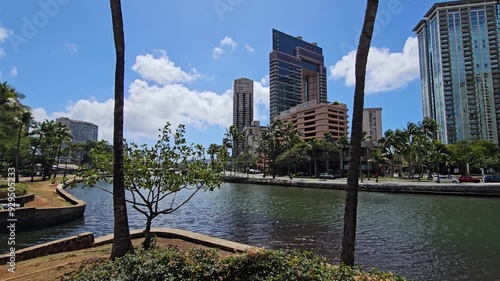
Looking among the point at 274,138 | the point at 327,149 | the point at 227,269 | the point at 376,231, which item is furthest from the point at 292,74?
the point at 227,269

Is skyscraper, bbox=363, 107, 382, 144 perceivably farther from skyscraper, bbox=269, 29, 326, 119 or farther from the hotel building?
the hotel building

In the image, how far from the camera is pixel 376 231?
1795cm

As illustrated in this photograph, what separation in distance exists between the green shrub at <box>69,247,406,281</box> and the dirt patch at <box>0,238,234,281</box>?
196 centimetres

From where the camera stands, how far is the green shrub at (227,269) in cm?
485

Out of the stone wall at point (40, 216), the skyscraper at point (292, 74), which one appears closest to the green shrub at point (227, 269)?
the stone wall at point (40, 216)

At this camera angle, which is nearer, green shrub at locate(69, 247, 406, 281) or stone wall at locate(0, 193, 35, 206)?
green shrub at locate(69, 247, 406, 281)

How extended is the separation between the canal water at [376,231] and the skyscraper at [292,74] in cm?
15041

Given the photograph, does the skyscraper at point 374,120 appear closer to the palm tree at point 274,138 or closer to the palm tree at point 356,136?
the palm tree at point 274,138

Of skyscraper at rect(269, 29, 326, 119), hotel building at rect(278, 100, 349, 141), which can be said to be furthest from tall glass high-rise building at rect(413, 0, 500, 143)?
skyscraper at rect(269, 29, 326, 119)

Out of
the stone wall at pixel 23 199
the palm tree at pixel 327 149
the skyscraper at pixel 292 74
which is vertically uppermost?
the skyscraper at pixel 292 74

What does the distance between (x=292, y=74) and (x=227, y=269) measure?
614 ft

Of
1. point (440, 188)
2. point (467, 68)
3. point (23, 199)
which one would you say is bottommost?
point (440, 188)

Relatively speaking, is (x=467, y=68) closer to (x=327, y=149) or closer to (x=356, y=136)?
(x=327, y=149)

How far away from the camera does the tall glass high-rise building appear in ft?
385
